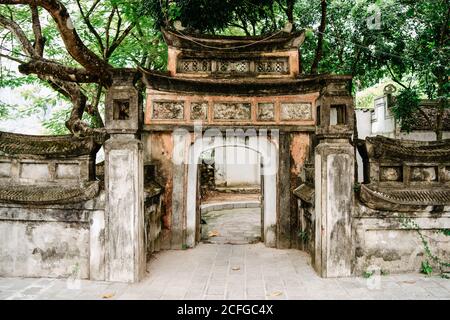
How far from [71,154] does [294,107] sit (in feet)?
16.0

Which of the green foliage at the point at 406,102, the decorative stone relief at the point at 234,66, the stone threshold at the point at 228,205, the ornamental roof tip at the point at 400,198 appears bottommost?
the stone threshold at the point at 228,205

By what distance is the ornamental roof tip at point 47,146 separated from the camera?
5605 millimetres

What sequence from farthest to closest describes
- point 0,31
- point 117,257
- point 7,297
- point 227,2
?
point 0,31 < point 227,2 < point 117,257 < point 7,297

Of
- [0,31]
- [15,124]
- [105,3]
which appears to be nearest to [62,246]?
[105,3]

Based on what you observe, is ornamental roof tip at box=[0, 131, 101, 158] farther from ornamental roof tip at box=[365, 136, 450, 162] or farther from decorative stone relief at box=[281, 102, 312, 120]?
ornamental roof tip at box=[365, 136, 450, 162]

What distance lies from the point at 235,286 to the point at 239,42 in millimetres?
5570

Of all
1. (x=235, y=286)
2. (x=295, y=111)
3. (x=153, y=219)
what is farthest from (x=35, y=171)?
(x=295, y=111)

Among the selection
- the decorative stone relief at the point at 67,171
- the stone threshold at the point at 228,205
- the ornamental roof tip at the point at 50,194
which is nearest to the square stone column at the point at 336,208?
the ornamental roof tip at the point at 50,194

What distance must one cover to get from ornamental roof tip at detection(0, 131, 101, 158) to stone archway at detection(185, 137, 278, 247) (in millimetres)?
2681

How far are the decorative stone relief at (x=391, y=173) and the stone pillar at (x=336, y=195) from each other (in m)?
0.68

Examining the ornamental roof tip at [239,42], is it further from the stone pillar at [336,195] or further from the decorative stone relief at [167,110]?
the stone pillar at [336,195]

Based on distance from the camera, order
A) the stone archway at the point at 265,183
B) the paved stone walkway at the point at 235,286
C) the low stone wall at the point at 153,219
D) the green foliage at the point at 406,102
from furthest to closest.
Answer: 1. the green foliage at the point at 406,102
2. the stone archway at the point at 265,183
3. the low stone wall at the point at 153,219
4. the paved stone walkway at the point at 235,286

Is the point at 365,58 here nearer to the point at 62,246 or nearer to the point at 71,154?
the point at 71,154

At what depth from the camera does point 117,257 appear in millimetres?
5391
